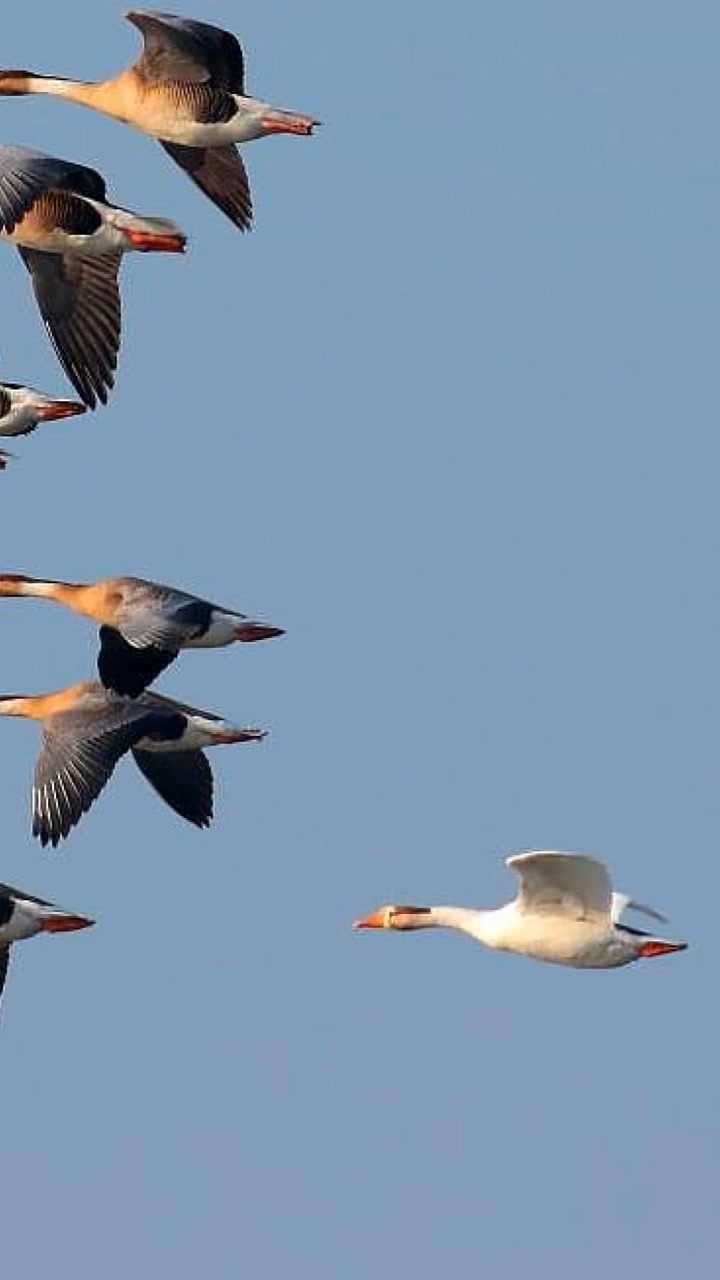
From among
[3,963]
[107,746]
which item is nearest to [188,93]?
[107,746]

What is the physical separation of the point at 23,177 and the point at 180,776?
4.85 m

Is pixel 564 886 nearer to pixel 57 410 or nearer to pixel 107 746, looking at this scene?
pixel 107 746

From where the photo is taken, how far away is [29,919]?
2777cm

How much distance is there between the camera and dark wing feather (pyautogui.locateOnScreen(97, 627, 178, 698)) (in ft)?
90.8

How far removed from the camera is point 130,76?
92.0ft

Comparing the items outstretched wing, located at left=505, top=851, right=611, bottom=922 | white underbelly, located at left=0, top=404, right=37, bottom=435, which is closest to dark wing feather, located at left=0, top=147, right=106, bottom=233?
white underbelly, located at left=0, top=404, right=37, bottom=435

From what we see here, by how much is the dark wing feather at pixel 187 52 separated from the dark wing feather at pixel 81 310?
1545 mm

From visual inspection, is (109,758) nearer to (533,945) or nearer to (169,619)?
(169,619)

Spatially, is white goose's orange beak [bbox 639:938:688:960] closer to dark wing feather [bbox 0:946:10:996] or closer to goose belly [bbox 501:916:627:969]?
goose belly [bbox 501:916:627:969]

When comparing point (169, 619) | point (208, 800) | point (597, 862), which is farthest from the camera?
point (208, 800)

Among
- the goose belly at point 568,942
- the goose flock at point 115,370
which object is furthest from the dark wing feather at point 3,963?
the goose belly at point 568,942

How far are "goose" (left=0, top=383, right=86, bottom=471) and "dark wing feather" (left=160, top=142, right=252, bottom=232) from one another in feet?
5.10

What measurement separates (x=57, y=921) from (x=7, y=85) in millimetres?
5492

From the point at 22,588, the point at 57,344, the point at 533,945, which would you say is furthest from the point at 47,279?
the point at 533,945
